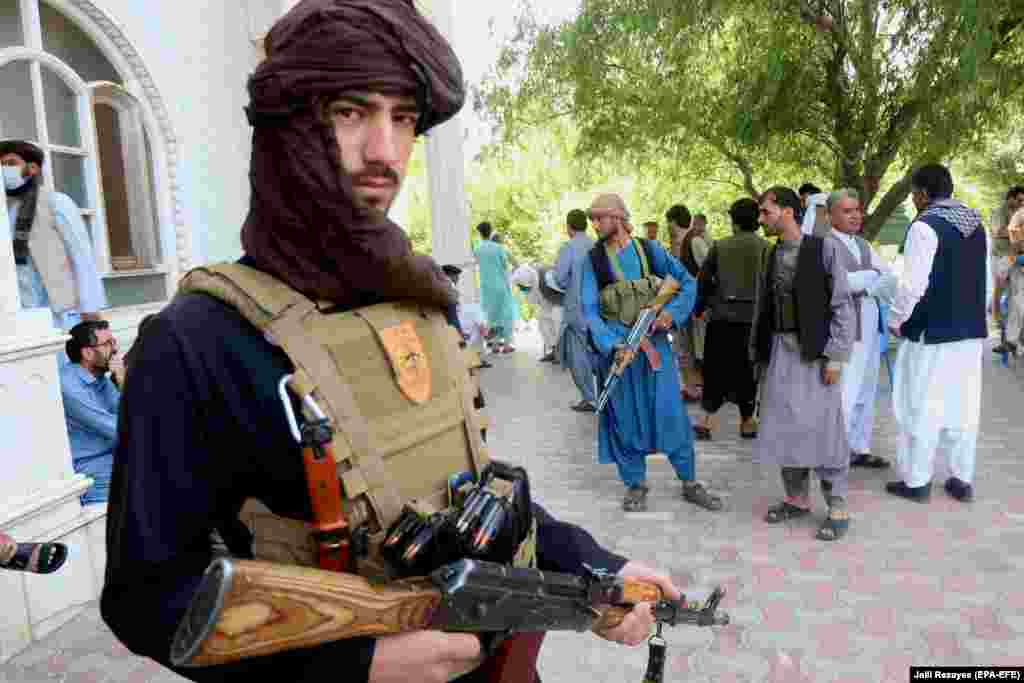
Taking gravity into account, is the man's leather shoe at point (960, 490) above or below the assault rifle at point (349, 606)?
below

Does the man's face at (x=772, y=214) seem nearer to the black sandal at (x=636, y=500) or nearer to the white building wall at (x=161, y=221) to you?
the black sandal at (x=636, y=500)

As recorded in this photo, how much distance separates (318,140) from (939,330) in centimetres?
433

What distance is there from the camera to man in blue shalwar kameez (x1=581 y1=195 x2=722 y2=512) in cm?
464

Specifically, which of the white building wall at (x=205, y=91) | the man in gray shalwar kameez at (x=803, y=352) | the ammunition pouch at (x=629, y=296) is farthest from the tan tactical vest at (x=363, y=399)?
the white building wall at (x=205, y=91)

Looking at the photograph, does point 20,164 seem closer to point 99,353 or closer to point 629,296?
point 99,353

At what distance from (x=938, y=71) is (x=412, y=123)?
8401 millimetres

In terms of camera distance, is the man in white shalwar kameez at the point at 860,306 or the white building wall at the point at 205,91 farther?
the white building wall at the point at 205,91

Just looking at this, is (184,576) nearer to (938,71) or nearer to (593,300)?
(593,300)

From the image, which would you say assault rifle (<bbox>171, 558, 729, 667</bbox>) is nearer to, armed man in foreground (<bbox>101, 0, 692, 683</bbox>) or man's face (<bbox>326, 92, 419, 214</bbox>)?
armed man in foreground (<bbox>101, 0, 692, 683</bbox>)

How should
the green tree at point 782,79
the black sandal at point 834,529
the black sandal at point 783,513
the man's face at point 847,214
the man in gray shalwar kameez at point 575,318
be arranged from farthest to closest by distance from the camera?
1. the green tree at point 782,79
2. the man's face at point 847,214
3. the man in gray shalwar kameez at point 575,318
4. the black sandal at point 783,513
5. the black sandal at point 834,529

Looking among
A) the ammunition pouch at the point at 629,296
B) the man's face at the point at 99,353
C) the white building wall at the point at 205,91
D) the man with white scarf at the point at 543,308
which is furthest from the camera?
the man with white scarf at the point at 543,308

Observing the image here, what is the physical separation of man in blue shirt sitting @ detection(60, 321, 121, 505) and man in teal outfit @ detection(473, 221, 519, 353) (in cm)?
773

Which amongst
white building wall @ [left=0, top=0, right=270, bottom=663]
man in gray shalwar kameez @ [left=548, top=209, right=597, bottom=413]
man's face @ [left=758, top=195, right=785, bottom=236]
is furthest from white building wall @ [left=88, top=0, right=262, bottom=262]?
man's face @ [left=758, top=195, right=785, bottom=236]

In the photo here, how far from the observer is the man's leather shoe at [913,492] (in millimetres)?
4723
